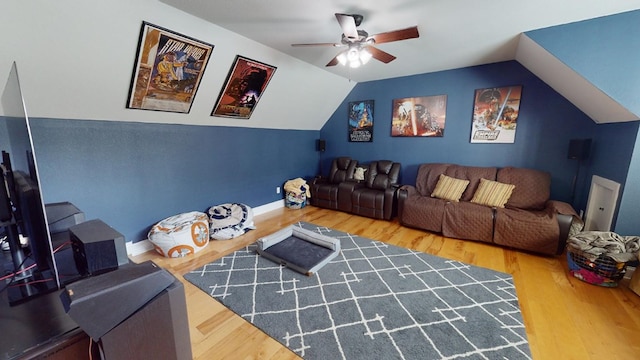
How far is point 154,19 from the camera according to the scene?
2070 millimetres

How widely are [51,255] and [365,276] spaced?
7.24ft

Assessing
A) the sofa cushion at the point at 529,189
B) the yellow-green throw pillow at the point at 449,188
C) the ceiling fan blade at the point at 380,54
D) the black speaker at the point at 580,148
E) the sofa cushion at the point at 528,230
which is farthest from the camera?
the yellow-green throw pillow at the point at 449,188

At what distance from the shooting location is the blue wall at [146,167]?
2.33 metres

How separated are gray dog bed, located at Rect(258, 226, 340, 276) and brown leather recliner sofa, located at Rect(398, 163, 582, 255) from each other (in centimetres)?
146

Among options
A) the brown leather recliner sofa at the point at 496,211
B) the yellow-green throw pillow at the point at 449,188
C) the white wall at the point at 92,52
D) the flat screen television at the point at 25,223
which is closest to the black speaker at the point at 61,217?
the flat screen television at the point at 25,223

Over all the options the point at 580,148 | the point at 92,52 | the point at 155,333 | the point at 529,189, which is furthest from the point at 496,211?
the point at 92,52

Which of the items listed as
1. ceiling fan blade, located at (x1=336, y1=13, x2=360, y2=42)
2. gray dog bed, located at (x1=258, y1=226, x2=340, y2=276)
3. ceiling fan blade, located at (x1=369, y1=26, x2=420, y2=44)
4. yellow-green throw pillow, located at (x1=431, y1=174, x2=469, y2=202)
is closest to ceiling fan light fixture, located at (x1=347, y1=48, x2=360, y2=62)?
ceiling fan blade, located at (x1=336, y1=13, x2=360, y2=42)

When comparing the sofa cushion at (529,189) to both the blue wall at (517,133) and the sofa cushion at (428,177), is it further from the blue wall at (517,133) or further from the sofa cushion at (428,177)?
the sofa cushion at (428,177)

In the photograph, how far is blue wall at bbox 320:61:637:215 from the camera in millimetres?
2966

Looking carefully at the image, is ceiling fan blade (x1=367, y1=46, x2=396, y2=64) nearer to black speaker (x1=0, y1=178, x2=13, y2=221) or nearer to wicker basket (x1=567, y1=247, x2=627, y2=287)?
wicker basket (x1=567, y1=247, x2=627, y2=287)

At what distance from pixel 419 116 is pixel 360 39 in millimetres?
2356

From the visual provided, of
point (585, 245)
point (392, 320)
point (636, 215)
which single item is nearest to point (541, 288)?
point (585, 245)

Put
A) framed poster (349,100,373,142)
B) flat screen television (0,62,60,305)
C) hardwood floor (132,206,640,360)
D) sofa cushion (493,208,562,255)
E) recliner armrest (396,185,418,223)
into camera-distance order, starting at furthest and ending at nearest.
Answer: framed poster (349,100,373,142) → recliner armrest (396,185,418,223) → sofa cushion (493,208,562,255) → hardwood floor (132,206,640,360) → flat screen television (0,62,60,305)

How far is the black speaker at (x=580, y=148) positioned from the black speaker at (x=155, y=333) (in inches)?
170
